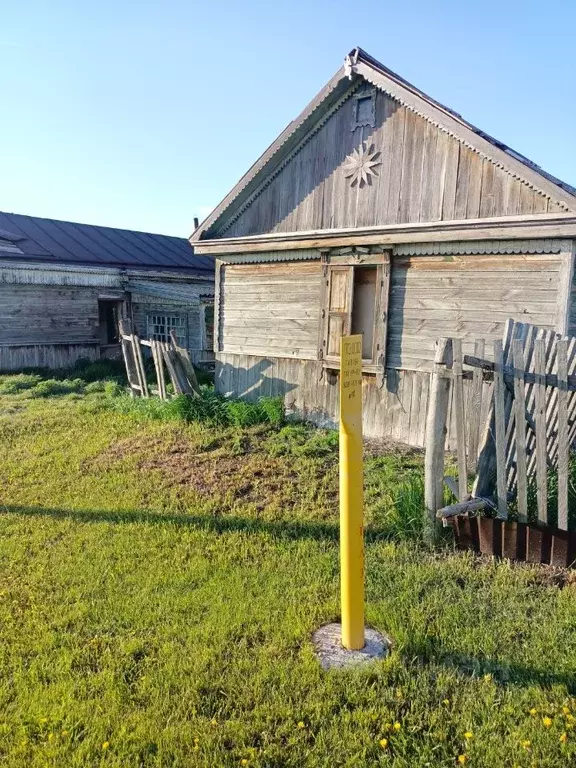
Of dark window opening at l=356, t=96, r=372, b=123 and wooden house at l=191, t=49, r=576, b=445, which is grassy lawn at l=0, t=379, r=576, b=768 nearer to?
wooden house at l=191, t=49, r=576, b=445

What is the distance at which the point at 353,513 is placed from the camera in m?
3.51

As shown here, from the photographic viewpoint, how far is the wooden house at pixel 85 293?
54.1ft

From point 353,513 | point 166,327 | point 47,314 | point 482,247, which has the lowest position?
point 353,513

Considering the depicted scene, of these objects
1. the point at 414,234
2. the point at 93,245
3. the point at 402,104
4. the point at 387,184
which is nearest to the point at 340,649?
the point at 414,234

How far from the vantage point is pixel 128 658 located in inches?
139

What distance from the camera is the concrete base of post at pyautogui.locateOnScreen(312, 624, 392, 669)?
11.3 feet

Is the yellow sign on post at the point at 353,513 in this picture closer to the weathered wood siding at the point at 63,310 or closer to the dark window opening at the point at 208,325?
the weathered wood siding at the point at 63,310

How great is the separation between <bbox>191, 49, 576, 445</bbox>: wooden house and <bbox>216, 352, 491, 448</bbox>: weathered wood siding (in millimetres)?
25

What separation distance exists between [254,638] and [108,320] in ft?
57.2

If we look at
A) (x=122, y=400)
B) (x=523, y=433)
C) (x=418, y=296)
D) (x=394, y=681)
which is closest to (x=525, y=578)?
(x=523, y=433)

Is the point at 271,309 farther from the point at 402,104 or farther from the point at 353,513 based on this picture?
the point at 353,513

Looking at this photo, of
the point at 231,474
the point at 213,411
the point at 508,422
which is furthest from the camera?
the point at 213,411

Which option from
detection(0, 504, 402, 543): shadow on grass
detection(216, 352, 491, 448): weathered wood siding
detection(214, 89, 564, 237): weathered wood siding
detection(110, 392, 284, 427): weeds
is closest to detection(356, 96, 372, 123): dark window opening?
detection(214, 89, 564, 237): weathered wood siding

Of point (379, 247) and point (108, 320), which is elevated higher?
point (379, 247)
